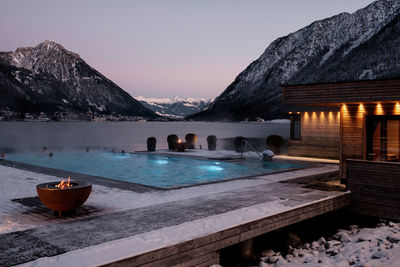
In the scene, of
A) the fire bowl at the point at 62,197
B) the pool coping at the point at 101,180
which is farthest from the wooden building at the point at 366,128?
the fire bowl at the point at 62,197

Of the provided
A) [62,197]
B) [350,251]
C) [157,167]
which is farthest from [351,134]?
[62,197]

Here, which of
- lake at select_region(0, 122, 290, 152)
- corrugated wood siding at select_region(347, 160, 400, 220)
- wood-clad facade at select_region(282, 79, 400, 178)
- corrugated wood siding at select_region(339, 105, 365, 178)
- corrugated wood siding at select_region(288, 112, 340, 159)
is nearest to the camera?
corrugated wood siding at select_region(347, 160, 400, 220)

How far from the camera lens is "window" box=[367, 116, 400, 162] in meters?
11.5

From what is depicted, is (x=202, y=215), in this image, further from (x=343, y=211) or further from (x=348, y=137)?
(x=348, y=137)

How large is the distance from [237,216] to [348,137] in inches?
267

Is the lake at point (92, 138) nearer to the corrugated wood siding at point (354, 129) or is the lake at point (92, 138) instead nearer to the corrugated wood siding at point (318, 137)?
the corrugated wood siding at point (318, 137)

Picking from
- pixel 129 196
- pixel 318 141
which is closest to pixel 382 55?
pixel 318 141

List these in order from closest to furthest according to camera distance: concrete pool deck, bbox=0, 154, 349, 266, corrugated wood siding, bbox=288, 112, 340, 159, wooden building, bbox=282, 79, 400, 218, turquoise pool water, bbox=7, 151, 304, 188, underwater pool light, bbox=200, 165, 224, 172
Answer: concrete pool deck, bbox=0, 154, 349, 266
wooden building, bbox=282, 79, 400, 218
turquoise pool water, bbox=7, 151, 304, 188
underwater pool light, bbox=200, 165, 224, 172
corrugated wood siding, bbox=288, 112, 340, 159

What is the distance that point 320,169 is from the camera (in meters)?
15.0

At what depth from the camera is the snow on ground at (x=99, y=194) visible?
7.01 metres

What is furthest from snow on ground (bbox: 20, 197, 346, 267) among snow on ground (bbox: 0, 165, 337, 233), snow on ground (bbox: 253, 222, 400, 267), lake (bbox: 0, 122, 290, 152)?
lake (bbox: 0, 122, 290, 152)

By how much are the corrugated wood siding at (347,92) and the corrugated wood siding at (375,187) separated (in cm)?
219

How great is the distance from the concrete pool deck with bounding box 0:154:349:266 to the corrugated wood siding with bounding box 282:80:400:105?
9.78 feet

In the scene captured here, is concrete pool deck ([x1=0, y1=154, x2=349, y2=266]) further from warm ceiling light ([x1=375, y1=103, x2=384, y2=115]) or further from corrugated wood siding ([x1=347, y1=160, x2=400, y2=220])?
warm ceiling light ([x1=375, y1=103, x2=384, y2=115])
